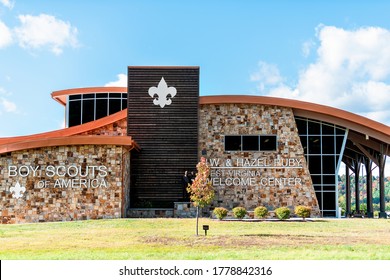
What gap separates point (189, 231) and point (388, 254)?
8.97 meters

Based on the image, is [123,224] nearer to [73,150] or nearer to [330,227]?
[73,150]

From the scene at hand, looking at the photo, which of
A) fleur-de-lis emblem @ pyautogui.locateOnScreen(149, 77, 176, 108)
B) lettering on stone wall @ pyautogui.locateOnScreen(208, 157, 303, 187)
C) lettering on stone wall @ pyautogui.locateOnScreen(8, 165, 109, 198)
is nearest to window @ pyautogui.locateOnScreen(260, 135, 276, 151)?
lettering on stone wall @ pyautogui.locateOnScreen(208, 157, 303, 187)

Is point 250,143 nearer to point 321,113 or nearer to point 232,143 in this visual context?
point 232,143

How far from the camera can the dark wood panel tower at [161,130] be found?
3556cm

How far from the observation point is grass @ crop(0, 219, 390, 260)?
18.2 meters

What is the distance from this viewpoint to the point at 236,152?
3628 cm

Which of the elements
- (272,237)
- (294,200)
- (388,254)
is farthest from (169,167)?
(388,254)

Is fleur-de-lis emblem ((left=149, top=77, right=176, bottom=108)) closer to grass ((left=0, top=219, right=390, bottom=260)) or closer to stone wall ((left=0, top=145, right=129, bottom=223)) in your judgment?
stone wall ((left=0, top=145, right=129, bottom=223))

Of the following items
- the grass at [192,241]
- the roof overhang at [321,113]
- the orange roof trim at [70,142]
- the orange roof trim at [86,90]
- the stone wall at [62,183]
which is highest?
the orange roof trim at [86,90]

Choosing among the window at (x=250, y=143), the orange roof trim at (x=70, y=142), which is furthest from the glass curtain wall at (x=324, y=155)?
the orange roof trim at (x=70, y=142)

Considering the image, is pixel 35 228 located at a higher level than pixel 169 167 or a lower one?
lower

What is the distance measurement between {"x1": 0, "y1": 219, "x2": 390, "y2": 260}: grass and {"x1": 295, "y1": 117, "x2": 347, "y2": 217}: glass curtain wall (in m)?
6.21

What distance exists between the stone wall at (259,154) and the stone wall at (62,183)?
6.30m

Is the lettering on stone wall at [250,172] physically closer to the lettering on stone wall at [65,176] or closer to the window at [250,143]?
the window at [250,143]
